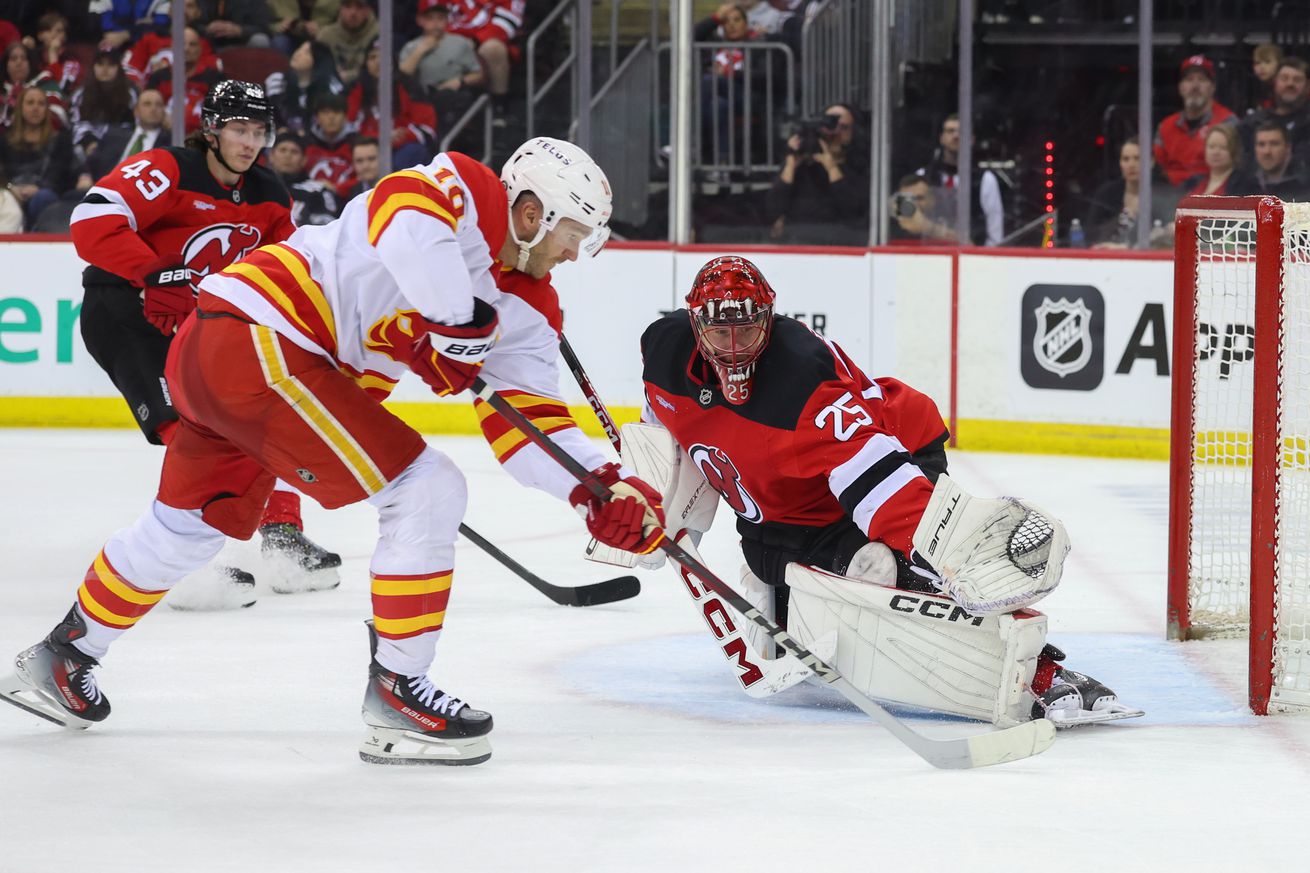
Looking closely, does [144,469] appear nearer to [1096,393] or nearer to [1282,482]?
[1096,393]

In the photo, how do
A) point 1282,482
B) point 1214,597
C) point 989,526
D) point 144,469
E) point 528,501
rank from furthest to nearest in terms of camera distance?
point 144,469 → point 528,501 → point 1214,597 → point 1282,482 → point 989,526

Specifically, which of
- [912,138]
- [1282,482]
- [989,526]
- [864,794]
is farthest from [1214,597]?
[912,138]

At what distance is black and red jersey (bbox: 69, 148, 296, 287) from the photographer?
4043 mm

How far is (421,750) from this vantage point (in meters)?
2.58

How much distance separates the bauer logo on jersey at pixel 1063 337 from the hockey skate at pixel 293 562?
10.4 ft

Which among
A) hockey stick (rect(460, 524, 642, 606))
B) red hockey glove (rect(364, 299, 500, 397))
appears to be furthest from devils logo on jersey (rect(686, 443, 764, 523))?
hockey stick (rect(460, 524, 642, 606))

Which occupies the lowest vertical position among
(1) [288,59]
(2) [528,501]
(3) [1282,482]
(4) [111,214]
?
(2) [528,501]

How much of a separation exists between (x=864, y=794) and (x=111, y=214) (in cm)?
244

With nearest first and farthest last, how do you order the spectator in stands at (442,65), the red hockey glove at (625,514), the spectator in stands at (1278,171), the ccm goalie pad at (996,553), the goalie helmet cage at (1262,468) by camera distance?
the red hockey glove at (625,514) → the ccm goalie pad at (996,553) → the goalie helmet cage at (1262,468) → the spectator in stands at (1278,171) → the spectator in stands at (442,65)

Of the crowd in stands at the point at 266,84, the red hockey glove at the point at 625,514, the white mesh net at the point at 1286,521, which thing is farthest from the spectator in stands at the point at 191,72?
the red hockey glove at the point at 625,514

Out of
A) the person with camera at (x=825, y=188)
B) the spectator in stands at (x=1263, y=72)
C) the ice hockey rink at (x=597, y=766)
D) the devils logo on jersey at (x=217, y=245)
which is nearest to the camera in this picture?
the ice hockey rink at (x=597, y=766)

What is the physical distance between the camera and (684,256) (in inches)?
271

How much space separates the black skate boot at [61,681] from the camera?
2.72 metres

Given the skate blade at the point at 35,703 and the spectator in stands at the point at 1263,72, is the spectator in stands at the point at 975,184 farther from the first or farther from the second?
the skate blade at the point at 35,703
